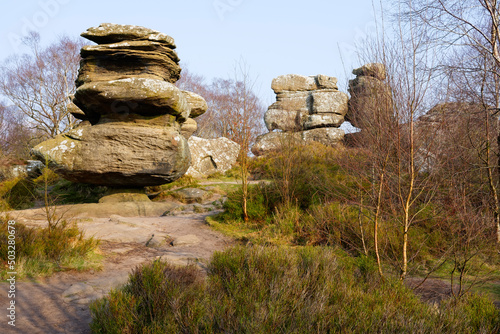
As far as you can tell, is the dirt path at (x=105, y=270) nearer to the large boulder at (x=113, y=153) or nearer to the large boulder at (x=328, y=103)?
the large boulder at (x=113, y=153)

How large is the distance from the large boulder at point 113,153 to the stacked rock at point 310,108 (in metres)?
8.98

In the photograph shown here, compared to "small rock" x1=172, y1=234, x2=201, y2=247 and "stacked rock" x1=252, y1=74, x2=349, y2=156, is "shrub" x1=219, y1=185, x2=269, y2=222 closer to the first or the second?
"small rock" x1=172, y1=234, x2=201, y2=247

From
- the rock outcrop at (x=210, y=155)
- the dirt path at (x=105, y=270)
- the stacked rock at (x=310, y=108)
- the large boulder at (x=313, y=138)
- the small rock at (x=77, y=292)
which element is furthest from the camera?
the stacked rock at (x=310, y=108)

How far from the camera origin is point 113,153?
29.9 ft

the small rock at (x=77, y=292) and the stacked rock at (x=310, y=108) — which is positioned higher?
the stacked rock at (x=310, y=108)

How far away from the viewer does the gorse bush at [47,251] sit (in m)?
4.21

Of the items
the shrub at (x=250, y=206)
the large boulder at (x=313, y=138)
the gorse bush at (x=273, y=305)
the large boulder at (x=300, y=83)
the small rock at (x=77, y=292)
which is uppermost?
the large boulder at (x=300, y=83)

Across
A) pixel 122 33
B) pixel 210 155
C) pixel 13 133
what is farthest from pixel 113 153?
pixel 13 133

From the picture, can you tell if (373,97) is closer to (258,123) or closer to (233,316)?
(233,316)

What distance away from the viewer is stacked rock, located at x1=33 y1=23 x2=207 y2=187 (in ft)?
29.5

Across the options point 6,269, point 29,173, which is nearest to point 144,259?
point 6,269

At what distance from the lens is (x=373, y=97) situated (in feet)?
12.8

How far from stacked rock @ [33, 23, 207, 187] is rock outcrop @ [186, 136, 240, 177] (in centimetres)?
513

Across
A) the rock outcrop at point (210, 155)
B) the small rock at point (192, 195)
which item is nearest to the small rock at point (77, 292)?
the small rock at point (192, 195)
